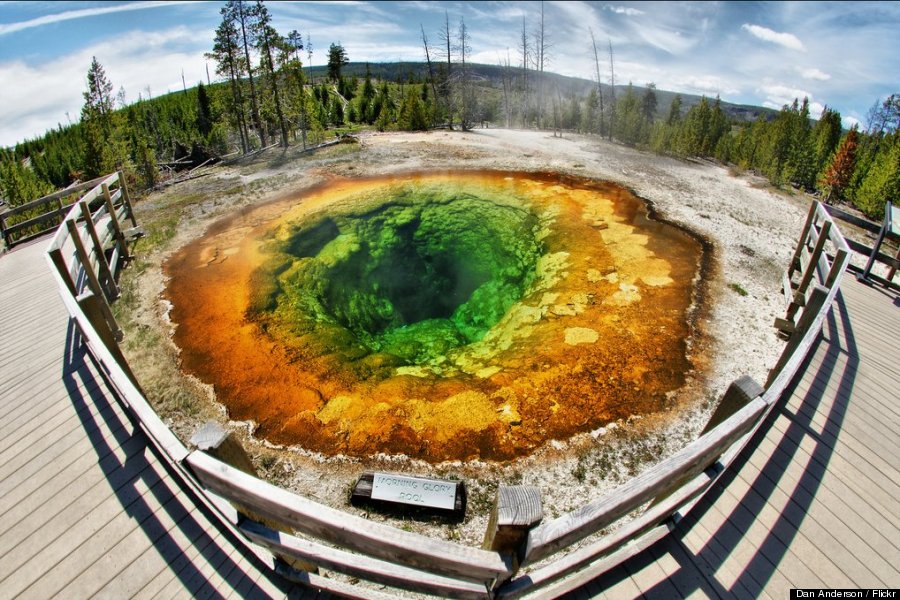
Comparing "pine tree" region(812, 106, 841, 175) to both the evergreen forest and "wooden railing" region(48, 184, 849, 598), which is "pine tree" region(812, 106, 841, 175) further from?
"wooden railing" region(48, 184, 849, 598)

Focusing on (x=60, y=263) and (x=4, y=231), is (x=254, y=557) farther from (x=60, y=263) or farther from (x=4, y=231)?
(x=4, y=231)

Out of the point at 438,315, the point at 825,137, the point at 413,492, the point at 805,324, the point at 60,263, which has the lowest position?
the point at 438,315

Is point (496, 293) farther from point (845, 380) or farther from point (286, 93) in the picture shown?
point (286, 93)

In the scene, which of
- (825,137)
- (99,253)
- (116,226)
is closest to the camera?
(99,253)

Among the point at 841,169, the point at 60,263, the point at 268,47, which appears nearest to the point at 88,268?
the point at 60,263

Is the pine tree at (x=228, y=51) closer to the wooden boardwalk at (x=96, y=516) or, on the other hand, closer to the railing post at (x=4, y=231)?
the railing post at (x=4, y=231)
